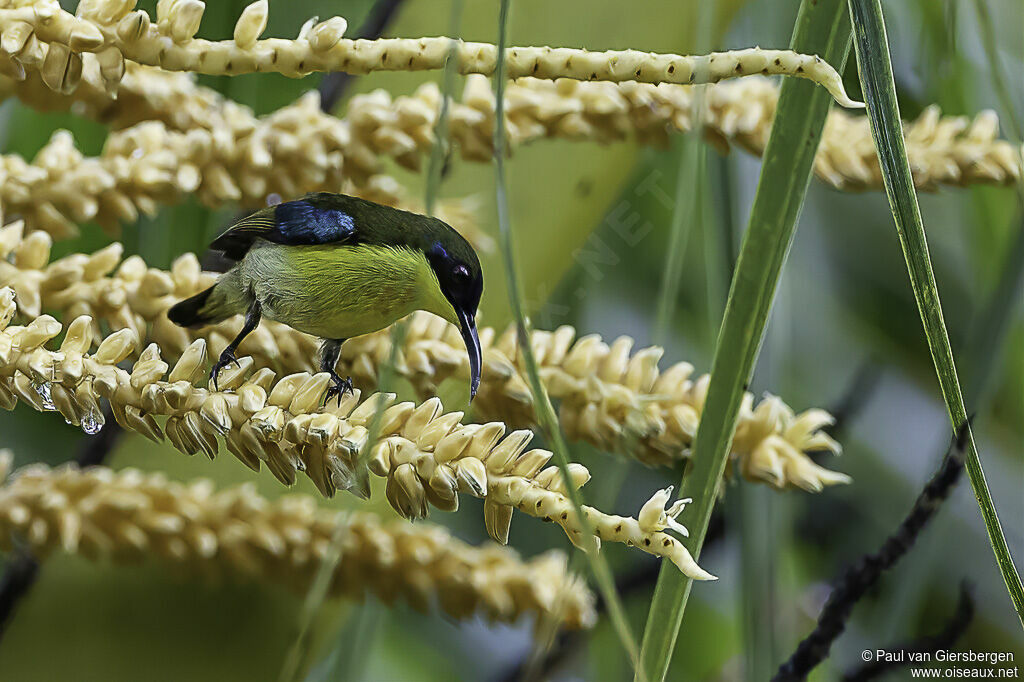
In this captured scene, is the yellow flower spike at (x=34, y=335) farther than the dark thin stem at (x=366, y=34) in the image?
No

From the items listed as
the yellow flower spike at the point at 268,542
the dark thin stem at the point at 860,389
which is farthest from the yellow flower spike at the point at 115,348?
the dark thin stem at the point at 860,389

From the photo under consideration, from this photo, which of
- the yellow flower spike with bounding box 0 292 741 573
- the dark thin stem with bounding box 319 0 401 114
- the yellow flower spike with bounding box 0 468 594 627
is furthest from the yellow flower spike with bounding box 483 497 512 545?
the dark thin stem with bounding box 319 0 401 114

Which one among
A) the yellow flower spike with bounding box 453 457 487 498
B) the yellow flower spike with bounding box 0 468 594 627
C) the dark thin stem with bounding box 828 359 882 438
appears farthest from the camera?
the dark thin stem with bounding box 828 359 882 438

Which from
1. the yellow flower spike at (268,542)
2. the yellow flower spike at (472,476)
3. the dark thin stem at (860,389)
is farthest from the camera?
the dark thin stem at (860,389)

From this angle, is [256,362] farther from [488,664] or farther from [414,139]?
[488,664]

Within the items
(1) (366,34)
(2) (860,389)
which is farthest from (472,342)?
(2) (860,389)

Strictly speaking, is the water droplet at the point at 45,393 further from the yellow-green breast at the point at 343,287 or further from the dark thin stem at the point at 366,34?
the dark thin stem at the point at 366,34

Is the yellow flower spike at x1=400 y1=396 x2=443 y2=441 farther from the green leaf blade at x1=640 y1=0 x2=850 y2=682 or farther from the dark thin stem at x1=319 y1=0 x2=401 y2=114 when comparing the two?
the dark thin stem at x1=319 y1=0 x2=401 y2=114

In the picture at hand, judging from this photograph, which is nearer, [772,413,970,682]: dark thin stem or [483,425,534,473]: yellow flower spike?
[483,425,534,473]: yellow flower spike
